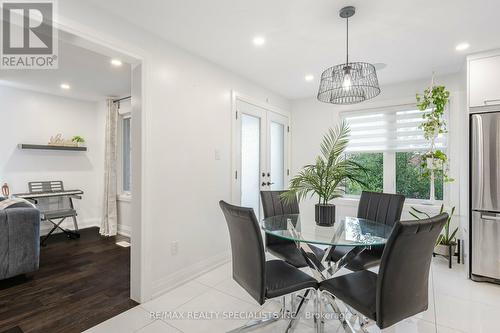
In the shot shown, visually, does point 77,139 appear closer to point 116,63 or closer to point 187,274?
point 116,63

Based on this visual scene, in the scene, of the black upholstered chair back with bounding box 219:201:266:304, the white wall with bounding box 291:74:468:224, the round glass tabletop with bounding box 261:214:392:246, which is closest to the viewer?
the black upholstered chair back with bounding box 219:201:266:304

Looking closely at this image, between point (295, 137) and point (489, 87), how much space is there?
2.77 meters

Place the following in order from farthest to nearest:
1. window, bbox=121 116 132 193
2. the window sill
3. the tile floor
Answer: window, bbox=121 116 132 193 → the window sill → the tile floor

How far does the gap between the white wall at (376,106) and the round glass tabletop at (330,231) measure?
5.62 feet

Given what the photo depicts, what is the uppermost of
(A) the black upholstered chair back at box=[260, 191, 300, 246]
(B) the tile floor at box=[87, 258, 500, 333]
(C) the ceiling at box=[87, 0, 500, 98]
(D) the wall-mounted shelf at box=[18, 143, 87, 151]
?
(C) the ceiling at box=[87, 0, 500, 98]

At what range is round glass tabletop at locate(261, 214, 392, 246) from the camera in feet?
5.93

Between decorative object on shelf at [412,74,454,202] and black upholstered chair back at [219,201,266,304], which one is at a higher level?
decorative object on shelf at [412,74,454,202]

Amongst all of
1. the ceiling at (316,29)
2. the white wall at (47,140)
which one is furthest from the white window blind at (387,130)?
the white wall at (47,140)

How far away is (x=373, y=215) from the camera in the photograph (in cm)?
270

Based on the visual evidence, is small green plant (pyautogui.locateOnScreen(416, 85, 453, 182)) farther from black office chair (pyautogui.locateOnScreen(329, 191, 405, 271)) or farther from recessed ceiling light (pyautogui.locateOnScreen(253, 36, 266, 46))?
recessed ceiling light (pyautogui.locateOnScreen(253, 36, 266, 46))

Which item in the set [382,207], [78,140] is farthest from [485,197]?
[78,140]

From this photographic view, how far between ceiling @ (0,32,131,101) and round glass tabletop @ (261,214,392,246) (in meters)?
2.51

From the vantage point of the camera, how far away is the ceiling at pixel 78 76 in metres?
2.98

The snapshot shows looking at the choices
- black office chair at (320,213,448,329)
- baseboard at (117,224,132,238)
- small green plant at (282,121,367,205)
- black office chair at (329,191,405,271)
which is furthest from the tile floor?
baseboard at (117,224,132,238)
